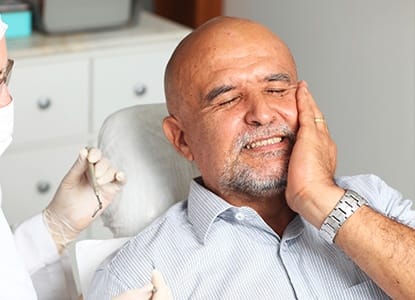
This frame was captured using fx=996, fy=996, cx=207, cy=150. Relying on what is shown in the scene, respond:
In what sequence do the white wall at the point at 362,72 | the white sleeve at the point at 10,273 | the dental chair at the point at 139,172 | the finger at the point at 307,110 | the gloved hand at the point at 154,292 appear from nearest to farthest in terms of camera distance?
1. the gloved hand at the point at 154,292
2. the white sleeve at the point at 10,273
3. the finger at the point at 307,110
4. the dental chair at the point at 139,172
5. the white wall at the point at 362,72

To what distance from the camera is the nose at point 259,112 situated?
6.15 feet

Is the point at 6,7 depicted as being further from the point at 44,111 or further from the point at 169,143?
the point at 169,143

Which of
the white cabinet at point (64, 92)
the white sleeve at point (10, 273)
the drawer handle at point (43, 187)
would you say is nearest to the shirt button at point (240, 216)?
the white sleeve at point (10, 273)

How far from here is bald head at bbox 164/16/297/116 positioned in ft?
6.40

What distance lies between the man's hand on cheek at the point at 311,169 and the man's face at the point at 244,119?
0.03m

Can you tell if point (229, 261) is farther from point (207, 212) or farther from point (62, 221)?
point (62, 221)

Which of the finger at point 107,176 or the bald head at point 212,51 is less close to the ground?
the bald head at point 212,51

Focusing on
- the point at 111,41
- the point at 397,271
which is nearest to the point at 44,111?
the point at 111,41

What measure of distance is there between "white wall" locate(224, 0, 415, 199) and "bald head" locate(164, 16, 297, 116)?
31.1 inches

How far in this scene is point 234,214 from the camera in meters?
1.92

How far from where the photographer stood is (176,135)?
2.04 meters

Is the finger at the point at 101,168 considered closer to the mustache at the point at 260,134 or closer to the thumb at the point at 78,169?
the thumb at the point at 78,169

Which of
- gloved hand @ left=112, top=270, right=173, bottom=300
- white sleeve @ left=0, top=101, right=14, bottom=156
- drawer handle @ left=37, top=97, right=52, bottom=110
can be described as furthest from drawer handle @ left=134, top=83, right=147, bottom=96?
gloved hand @ left=112, top=270, right=173, bottom=300

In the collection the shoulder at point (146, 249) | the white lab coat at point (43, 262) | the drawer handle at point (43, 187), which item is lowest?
the drawer handle at point (43, 187)
